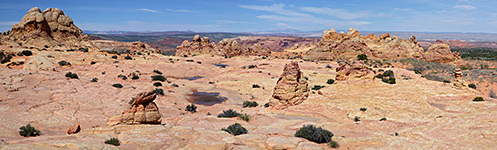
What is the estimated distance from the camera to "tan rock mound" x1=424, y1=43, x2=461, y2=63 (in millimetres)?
50188

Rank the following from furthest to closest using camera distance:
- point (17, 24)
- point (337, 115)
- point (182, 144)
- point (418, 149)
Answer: point (17, 24)
point (337, 115)
point (418, 149)
point (182, 144)

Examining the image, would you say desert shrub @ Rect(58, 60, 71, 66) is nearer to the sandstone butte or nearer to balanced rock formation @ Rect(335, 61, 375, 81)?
the sandstone butte

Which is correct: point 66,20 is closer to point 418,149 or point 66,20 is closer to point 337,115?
point 337,115

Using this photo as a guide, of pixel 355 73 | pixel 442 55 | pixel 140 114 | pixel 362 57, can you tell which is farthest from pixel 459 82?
pixel 362 57

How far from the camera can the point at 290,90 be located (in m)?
Answer: 19.2

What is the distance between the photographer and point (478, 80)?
3331cm

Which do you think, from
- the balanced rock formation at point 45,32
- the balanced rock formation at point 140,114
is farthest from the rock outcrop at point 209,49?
the balanced rock formation at point 140,114

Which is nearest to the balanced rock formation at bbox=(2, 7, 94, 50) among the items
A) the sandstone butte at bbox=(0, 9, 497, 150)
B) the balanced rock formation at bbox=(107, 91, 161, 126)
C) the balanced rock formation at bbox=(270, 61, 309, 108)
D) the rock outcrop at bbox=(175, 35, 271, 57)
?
the rock outcrop at bbox=(175, 35, 271, 57)

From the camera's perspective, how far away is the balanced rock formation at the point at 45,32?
137 feet

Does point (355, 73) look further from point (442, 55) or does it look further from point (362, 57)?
point (442, 55)

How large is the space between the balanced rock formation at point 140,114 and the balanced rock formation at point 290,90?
9230 mm

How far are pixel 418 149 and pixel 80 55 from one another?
43506 mm

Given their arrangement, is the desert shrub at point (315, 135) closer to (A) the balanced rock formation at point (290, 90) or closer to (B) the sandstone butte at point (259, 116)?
(B) the sandstone butte at point (259, 116)

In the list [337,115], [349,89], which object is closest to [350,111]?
[337,115]
